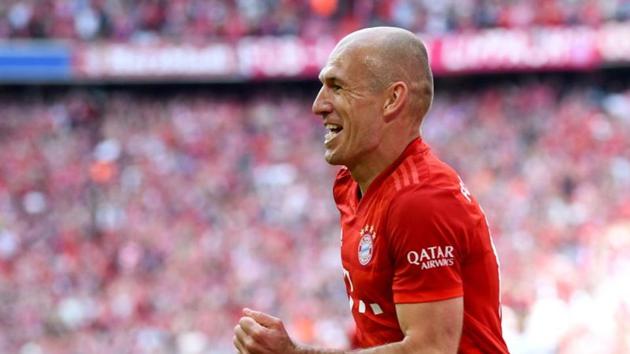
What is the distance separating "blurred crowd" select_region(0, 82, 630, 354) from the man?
34.8 feet

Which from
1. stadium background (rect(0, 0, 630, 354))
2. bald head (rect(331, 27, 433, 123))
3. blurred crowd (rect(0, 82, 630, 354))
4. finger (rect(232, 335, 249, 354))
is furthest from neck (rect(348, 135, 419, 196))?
blurred crowd (rect(0, 82, 630, 354))

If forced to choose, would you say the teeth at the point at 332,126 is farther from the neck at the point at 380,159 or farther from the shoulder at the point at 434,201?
the shoulder at the point at 434,201

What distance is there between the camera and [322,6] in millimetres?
22641

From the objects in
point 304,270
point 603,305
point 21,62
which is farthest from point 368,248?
point 21,62

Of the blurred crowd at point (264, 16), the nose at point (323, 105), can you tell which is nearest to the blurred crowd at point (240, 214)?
the blurred crowd at point (264, 16)

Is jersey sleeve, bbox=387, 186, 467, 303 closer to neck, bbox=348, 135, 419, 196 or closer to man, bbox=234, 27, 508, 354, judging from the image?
man, bbox=234, 27, 508, 354

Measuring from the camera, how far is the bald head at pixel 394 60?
3.50 m

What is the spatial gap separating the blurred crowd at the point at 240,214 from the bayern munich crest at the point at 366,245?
1069 centimetres

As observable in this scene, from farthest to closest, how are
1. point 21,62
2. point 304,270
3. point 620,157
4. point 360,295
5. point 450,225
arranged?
point 21,62
point 620,157
point 304,270
point 360,295
point 450,225

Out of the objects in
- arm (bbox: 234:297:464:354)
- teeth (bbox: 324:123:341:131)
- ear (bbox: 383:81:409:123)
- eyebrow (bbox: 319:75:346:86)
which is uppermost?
eyebrow (bbox: 319:75:346:86)

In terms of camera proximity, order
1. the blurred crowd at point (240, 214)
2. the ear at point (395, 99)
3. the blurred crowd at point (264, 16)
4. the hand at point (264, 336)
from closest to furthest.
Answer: the hand at point (264, 336) → the ear at point (395, 99) → the blurred crowd at point (240, 214) → the blurred crowd at point (264, 16)

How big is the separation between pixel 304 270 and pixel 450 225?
47.8 feet

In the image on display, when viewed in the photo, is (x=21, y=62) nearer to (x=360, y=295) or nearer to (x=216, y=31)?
(x=216, y=31)

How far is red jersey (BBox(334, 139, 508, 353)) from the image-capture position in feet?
10.7
